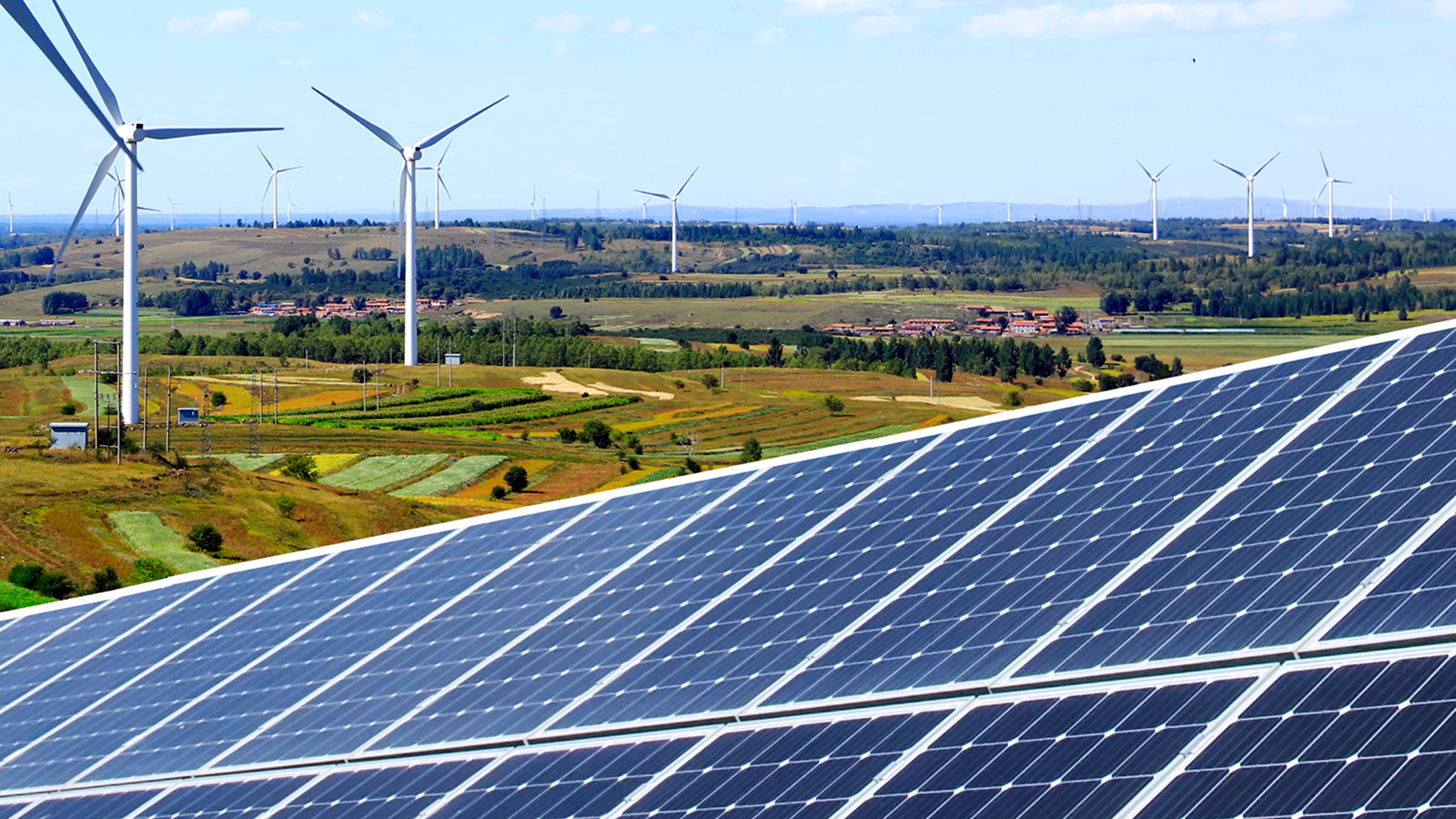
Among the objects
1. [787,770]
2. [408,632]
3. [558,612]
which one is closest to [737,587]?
[558,612]

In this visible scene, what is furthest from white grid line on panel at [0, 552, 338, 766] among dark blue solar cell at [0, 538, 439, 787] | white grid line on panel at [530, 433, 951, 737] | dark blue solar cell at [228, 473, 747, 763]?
white grid line on panel at [530, 433, 951, 737]

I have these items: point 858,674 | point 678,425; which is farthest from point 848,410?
point 858,674

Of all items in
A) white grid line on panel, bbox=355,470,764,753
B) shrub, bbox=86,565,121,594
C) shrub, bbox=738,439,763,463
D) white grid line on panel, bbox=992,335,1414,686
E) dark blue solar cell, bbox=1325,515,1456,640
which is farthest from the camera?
shrub, bbox=738,439,763,463

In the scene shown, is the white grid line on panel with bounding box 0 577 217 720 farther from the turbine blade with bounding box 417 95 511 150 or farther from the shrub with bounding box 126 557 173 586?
the turbine blade with bounding box 417 95 511 150

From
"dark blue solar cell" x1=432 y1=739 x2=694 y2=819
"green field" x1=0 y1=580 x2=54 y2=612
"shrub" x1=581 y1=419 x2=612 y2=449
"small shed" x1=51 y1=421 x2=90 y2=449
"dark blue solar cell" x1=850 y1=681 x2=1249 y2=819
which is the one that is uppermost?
"dark blue solar cell" x1=850 y1=681 x2=1249 y2=819

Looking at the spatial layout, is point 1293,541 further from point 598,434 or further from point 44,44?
point 598,434

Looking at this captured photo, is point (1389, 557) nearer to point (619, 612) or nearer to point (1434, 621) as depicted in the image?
point (1434, 621)
